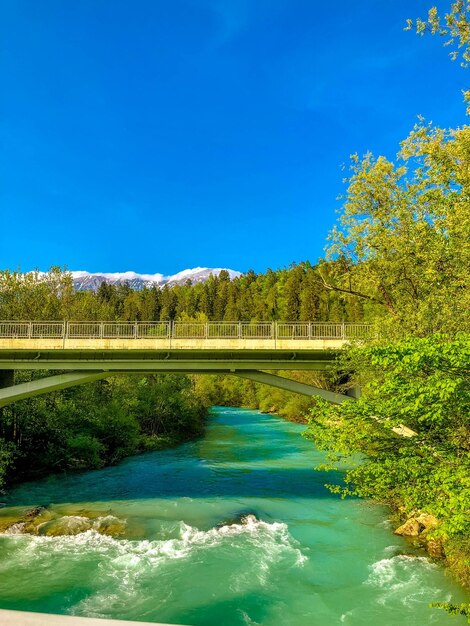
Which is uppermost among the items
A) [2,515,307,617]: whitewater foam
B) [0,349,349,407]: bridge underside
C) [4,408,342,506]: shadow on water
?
[0,349,349,407]: bridge underside

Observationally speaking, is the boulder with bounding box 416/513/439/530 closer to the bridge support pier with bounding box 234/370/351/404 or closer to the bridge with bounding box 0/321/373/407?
the bridge with bounding box 0/321/373/407

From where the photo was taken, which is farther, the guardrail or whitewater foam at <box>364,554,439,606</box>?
the guardrail

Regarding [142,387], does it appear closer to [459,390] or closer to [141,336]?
[141,336]

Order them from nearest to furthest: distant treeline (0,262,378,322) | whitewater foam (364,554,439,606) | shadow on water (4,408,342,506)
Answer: whitewater foam (364,554,439,606) → shadow on water (4,408,342,506) → distant treeline (0,262,378,322)

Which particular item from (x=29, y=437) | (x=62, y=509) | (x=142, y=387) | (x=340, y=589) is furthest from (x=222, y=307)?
(x=340, y=589)

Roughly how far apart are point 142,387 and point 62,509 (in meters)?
18.9

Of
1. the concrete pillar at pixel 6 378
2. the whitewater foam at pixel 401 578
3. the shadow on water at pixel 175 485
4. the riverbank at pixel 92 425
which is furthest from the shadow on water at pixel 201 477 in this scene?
the whitewater foam at pixel 401 578

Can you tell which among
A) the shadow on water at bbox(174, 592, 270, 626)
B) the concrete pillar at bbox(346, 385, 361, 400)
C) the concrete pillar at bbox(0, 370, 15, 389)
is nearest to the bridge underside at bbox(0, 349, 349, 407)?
the concrete pillar at bbox(346, 385, 361, 400)

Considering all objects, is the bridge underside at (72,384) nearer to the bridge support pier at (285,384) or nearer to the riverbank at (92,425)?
the bridge support pier at (285,384)

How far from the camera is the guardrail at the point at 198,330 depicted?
17.3m

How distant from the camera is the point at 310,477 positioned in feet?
70.2

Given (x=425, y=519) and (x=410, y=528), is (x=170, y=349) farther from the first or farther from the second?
(x=425, y=519)

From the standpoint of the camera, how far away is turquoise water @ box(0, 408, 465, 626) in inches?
382

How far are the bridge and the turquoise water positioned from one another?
4706mm
